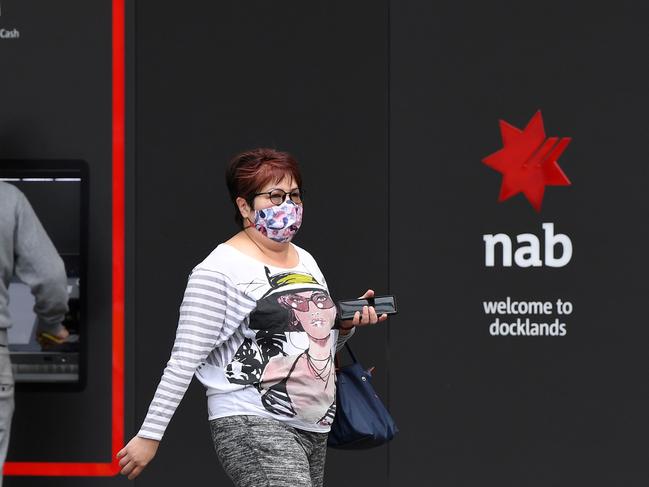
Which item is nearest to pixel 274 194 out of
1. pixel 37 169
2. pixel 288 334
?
pixel 288 334

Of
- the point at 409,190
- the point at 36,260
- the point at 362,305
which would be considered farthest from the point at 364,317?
the point at 409,190

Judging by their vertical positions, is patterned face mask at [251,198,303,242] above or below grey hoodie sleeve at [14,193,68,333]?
above

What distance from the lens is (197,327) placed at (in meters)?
3.14

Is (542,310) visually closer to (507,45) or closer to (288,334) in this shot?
(507,45)

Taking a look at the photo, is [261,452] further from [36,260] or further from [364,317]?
[36,260]

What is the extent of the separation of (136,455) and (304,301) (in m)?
0.62

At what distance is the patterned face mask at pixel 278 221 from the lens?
10.8 ft

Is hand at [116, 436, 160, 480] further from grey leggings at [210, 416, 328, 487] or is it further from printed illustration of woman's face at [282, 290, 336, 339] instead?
printed illustration of woman's face at [282, 290, 336, 339]

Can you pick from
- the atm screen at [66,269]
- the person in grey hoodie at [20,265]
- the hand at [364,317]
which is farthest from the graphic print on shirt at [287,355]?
Result: the atm screen at [66,269]

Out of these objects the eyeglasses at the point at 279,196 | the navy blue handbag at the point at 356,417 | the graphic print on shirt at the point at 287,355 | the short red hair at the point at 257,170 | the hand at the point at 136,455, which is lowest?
the hand at the point at 136,455

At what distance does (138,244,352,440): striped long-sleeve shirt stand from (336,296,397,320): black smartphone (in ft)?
0.32

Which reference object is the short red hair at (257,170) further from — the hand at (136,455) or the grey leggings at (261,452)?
the hand at (136,455)

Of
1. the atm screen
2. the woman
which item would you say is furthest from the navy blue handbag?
the atm screen

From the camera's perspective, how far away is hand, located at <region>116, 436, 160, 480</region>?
10.1 ft
